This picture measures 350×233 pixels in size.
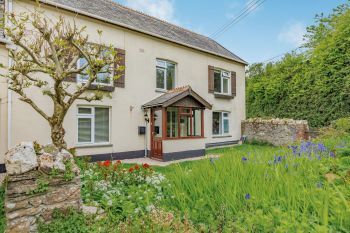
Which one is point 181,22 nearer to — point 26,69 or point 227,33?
point 227,33

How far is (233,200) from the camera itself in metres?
2.72

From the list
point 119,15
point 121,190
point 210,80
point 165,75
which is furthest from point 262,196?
point 210,80

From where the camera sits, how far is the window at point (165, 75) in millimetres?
11839

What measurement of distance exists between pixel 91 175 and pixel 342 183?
4.53 meters

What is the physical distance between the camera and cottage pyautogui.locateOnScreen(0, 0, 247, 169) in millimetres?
8047

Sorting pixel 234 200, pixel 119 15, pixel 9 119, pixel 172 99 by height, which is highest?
pixel 119 15

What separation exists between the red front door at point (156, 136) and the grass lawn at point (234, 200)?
5743mm

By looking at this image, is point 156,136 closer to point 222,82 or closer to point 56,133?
point 56,133

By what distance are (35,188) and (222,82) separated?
13474 millimetres

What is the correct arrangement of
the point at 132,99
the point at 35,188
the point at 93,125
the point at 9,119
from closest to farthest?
the point at 35,188 < the point at 9,119 < the point at 93,125 < the point at 132,99

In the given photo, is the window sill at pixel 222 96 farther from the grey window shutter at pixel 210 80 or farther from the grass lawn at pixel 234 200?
the grass lawn at pixel 234 200

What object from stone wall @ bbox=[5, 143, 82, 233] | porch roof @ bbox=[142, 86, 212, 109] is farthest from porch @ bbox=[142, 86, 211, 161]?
stone wall @ bbox=[5, 143, 82, 233]

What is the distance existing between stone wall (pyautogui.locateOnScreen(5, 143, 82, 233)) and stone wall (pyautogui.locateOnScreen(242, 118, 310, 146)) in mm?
12541

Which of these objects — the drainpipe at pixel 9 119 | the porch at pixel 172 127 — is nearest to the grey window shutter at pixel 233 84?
the porch at pixel 172 127
